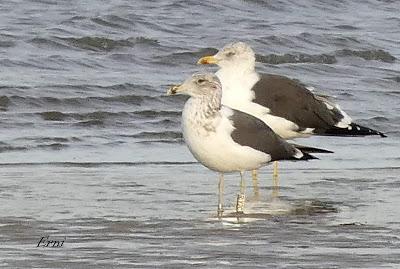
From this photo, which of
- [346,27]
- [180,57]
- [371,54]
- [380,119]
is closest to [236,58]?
[380,119]

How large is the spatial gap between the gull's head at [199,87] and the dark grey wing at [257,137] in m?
0.21

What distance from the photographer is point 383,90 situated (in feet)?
50.4

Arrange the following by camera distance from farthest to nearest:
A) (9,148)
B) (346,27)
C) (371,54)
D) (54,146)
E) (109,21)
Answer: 1. (346,27)
2. (109,21)
3. (371,54)
4. (54,146)
5. (9,148)

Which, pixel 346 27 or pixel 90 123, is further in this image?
pixel 346 27

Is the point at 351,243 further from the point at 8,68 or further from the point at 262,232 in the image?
the point at 8,68

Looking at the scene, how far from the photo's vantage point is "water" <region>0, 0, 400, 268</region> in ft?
23.2

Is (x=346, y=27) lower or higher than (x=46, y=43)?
lower

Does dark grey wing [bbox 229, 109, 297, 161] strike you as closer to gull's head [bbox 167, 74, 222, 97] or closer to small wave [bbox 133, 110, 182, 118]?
gull's head [bbox 167, 74, 222, 97]

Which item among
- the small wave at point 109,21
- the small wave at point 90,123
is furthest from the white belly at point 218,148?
the small wave at point 109,21

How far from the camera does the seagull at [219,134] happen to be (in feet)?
27.1

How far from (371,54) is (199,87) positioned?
1030 centimetres

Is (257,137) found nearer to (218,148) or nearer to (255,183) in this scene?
(218,148)

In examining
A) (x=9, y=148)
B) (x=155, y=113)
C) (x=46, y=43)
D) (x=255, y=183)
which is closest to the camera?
(x=255, y=183)

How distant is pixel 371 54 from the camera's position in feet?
60.7
